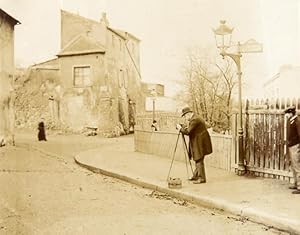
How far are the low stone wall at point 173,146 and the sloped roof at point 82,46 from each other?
33.1 feet

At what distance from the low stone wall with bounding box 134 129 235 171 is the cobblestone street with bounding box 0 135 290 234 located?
261 cm

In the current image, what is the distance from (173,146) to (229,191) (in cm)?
610

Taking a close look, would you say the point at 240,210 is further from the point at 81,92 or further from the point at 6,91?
the point at 81,92

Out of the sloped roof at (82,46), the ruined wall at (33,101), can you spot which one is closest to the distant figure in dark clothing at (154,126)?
the ruined wall at (33,101)

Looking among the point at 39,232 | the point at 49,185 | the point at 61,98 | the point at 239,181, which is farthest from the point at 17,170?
the point at 61,98

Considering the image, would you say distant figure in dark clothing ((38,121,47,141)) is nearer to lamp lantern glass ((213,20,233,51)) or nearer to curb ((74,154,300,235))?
curb ((74,154,300,235))

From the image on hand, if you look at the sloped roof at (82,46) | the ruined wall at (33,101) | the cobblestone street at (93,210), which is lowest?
the cobblestone street at (93,210)

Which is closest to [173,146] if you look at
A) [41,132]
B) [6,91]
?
[6,91]

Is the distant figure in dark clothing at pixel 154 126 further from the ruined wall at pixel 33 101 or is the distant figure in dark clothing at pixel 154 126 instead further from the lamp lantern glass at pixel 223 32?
the lamp lantern glass at pixel 223 32

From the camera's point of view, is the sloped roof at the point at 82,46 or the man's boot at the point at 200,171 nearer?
the man's boot at the point at 200,171

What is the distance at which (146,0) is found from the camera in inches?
377

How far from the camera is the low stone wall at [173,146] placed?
36.1ft

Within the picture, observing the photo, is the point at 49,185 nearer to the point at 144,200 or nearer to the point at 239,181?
the point at 144,200

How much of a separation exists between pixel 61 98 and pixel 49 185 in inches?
543
